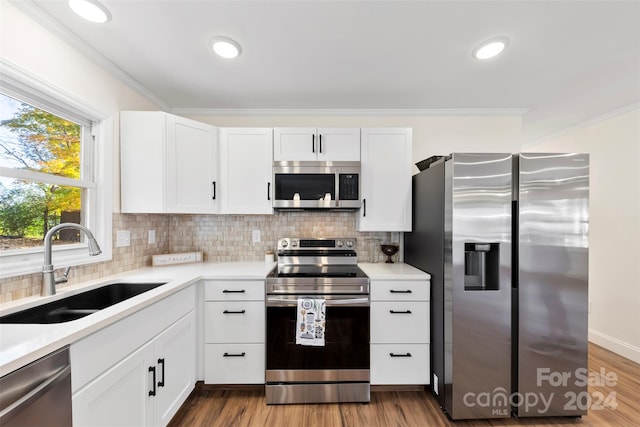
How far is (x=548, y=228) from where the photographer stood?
177 centimetres

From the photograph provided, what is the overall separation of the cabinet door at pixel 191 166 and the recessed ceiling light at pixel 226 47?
701mm

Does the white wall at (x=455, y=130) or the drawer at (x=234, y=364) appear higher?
the white wall at (x=455, y=130)

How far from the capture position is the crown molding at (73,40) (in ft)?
4.45

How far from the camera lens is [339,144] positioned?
2.36 metres

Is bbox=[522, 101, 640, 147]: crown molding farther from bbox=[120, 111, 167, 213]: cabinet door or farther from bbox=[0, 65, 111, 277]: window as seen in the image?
bbox=[0, 65, 111, 277]: window

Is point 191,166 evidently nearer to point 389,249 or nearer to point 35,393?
point 35,393

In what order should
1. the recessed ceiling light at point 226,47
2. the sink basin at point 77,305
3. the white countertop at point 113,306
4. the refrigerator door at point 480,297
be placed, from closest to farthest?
1. the white countertop at point 113,306
2. the sink basin at point 77,305
3. the recessed ceiling light at point 226,47
4. the refrigerator door at point 480,297

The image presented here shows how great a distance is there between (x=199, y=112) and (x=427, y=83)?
2132 mm

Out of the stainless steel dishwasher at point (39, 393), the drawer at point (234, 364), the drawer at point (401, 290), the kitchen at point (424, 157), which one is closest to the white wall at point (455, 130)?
the kitchen at point (424, 157)

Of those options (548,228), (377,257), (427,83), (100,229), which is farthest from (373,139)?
(100,229)

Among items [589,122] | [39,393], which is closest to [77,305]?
[39,393]

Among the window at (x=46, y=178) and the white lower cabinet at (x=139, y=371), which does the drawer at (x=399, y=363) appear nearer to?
the white lower cabinet at (x=139, y=371)

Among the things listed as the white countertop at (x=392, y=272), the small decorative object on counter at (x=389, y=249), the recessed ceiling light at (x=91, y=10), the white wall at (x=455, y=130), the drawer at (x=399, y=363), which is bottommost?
the drawer at (x=399, y=363)

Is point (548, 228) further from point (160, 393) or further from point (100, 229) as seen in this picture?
point (100, 229)
